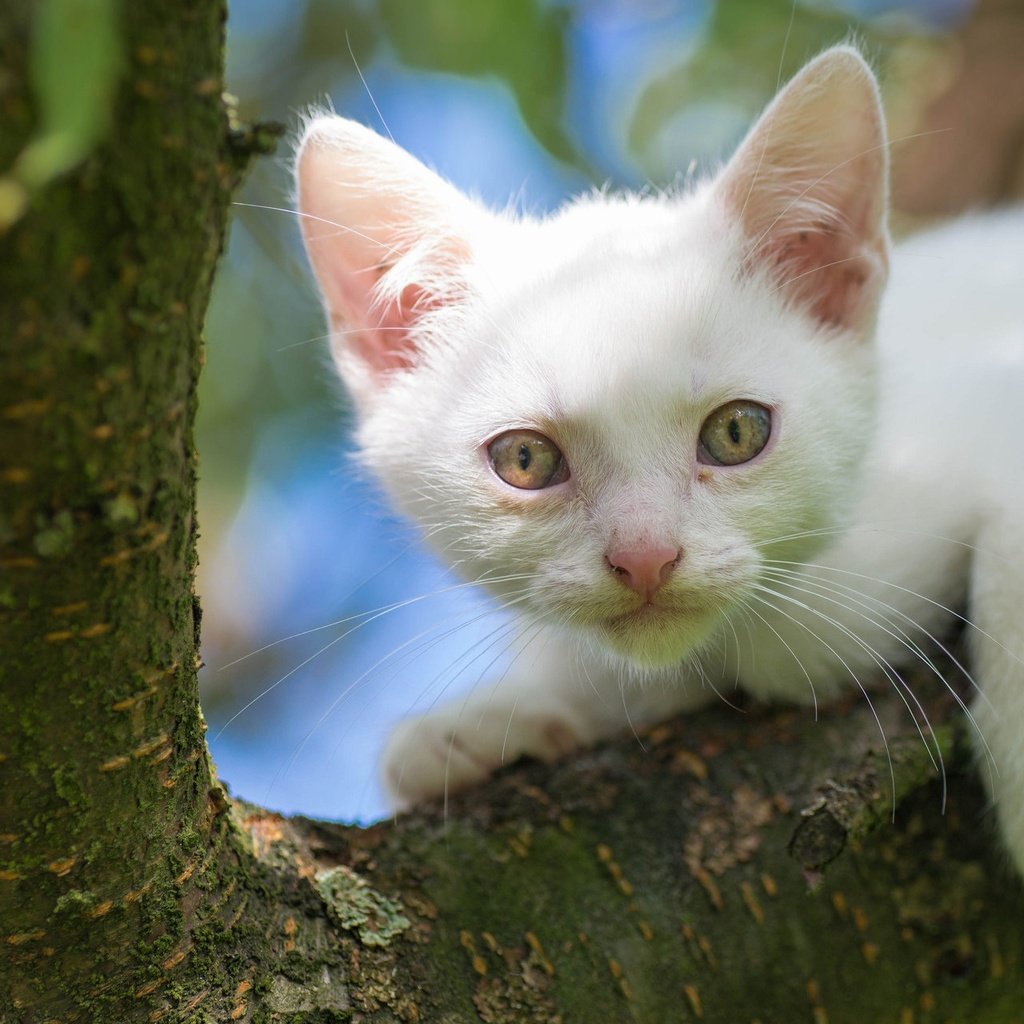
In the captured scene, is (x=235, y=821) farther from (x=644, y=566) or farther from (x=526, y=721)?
(x=526, y=721)

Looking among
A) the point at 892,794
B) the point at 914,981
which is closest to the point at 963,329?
the point at 892,794

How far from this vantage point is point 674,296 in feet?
6.45

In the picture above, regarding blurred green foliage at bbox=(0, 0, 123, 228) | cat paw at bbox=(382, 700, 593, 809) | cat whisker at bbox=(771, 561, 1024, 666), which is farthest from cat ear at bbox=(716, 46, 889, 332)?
blurred green foliage at bbox=(0, 0, 123, 228)

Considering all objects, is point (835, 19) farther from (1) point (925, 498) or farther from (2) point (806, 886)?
(2) point (806, 886)

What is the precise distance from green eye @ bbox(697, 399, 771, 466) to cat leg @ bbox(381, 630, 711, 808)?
0.56 metres

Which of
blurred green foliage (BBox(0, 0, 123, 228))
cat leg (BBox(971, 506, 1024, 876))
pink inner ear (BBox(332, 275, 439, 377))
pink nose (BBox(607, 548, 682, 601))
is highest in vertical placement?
pink inner ear (BBox(332, 275, 439, 377))

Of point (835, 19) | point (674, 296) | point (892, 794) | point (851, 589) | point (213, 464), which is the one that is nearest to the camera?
point (892, 794)

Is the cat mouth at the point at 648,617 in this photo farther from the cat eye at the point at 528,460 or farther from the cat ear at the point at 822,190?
the cat ear at the point at 822,190

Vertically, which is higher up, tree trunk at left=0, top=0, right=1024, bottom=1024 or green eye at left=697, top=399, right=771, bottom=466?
green eye at left=697, top=399, right=771, bottom=466

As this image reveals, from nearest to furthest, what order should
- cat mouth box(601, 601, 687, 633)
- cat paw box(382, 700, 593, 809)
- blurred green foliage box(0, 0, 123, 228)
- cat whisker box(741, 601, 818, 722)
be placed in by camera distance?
blurred green foliage box(0, 0, 123, 228) → cat mouth box(601, 601, 687, 633) → cat whisker box(741, 601, 818, 722) → cat paw box(382, 700, 593, 809)

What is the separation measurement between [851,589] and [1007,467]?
0.47m

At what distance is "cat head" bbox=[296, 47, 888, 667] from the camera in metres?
1.83

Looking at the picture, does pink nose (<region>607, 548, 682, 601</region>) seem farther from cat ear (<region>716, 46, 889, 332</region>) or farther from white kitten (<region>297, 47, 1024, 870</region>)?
cat ear (<region>716, 46, 889, 332</region>)

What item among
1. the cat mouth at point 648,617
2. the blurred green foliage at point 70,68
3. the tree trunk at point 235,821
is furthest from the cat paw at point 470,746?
the blurred green foliage at point 70,68
